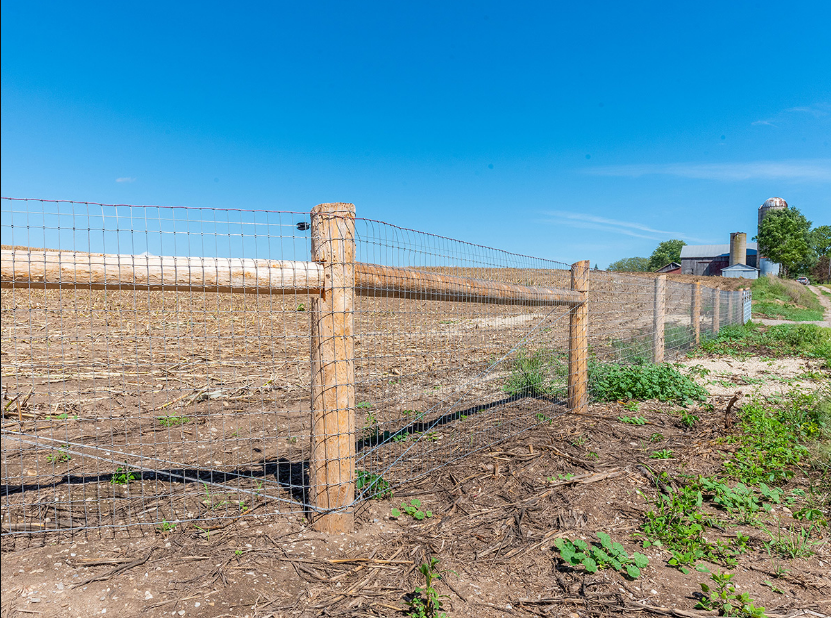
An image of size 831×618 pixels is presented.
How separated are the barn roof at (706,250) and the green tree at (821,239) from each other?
7.74 metres

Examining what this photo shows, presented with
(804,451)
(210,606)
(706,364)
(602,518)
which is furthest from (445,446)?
(706,364)

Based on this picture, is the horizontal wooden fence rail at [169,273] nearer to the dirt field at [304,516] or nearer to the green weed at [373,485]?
the dirt field at [304,516]

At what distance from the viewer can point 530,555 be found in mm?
2855

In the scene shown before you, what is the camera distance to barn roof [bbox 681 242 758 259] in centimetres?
6405

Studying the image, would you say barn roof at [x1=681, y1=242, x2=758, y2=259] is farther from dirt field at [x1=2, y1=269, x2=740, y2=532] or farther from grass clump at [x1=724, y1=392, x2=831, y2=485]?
grass clump at [x1=724, y1=392, x2=831, y2=485]

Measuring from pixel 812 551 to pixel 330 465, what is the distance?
2.88 metres

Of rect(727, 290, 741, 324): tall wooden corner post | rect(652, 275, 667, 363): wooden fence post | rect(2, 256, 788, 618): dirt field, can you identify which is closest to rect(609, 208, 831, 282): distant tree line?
rect(727, 290, 741, 324): tall wooden corner post

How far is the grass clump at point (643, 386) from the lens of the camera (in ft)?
20.2

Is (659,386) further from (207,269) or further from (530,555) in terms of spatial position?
(207,269)

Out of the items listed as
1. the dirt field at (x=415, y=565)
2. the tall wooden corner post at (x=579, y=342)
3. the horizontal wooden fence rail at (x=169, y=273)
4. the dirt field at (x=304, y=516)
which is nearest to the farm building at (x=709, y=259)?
the tall wooden corner post at (x=579, y=342)

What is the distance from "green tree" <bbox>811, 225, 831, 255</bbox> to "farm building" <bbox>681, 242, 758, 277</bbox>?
774 centimetres

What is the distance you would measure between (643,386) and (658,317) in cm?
275

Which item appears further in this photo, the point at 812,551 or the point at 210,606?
the point at 812,551

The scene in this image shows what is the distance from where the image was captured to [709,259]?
206 ft
